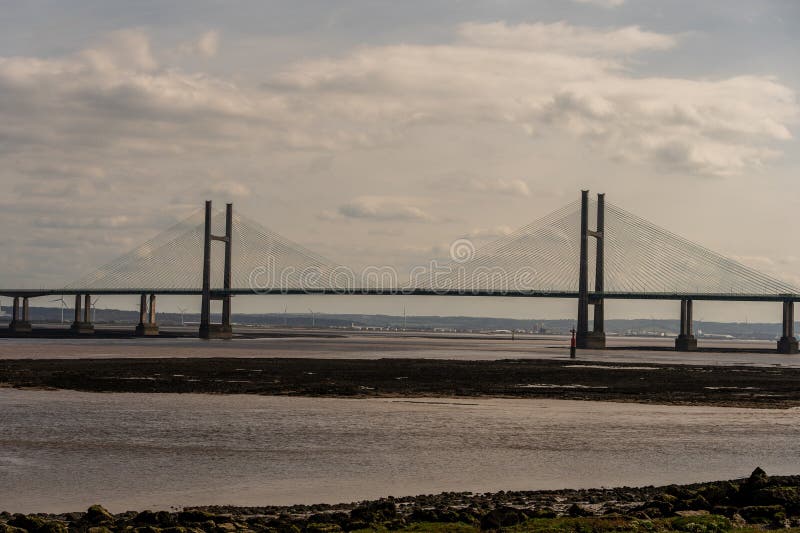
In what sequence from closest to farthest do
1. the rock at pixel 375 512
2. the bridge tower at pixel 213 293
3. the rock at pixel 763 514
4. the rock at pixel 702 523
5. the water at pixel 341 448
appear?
the rock at pixel 702 523
the rock at pixel 375 512
the rock at pixel 763 514
the water at pixel 341 448
the bridge tower at pixel 213 293

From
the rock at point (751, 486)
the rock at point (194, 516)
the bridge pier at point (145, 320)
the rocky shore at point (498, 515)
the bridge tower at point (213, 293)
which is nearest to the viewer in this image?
the rocky shore at point (498, 515)

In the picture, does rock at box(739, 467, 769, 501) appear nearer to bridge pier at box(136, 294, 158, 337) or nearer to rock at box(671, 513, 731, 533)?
rock at box(671, 513, 731, 533)

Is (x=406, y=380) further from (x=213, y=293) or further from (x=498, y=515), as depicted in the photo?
(x=213, y=293)

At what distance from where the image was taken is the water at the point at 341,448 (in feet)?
58.4

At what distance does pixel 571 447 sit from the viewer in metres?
23.5

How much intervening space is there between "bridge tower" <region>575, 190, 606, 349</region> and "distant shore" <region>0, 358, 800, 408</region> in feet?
174

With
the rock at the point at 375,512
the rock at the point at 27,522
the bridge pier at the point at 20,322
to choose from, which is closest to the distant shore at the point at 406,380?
the rock at the point at 375,512

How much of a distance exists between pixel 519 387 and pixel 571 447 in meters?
19.1

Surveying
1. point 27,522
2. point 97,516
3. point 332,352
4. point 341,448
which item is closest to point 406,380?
point 341,448

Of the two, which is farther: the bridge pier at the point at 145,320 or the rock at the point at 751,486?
the bridge pier at the point at 145,320

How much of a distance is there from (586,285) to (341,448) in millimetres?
94524

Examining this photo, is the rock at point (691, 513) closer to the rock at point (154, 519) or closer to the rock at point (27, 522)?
the rock at point (154, 519)

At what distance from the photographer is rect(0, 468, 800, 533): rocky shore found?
1391cm

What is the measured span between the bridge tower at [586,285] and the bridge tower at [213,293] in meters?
45.3
